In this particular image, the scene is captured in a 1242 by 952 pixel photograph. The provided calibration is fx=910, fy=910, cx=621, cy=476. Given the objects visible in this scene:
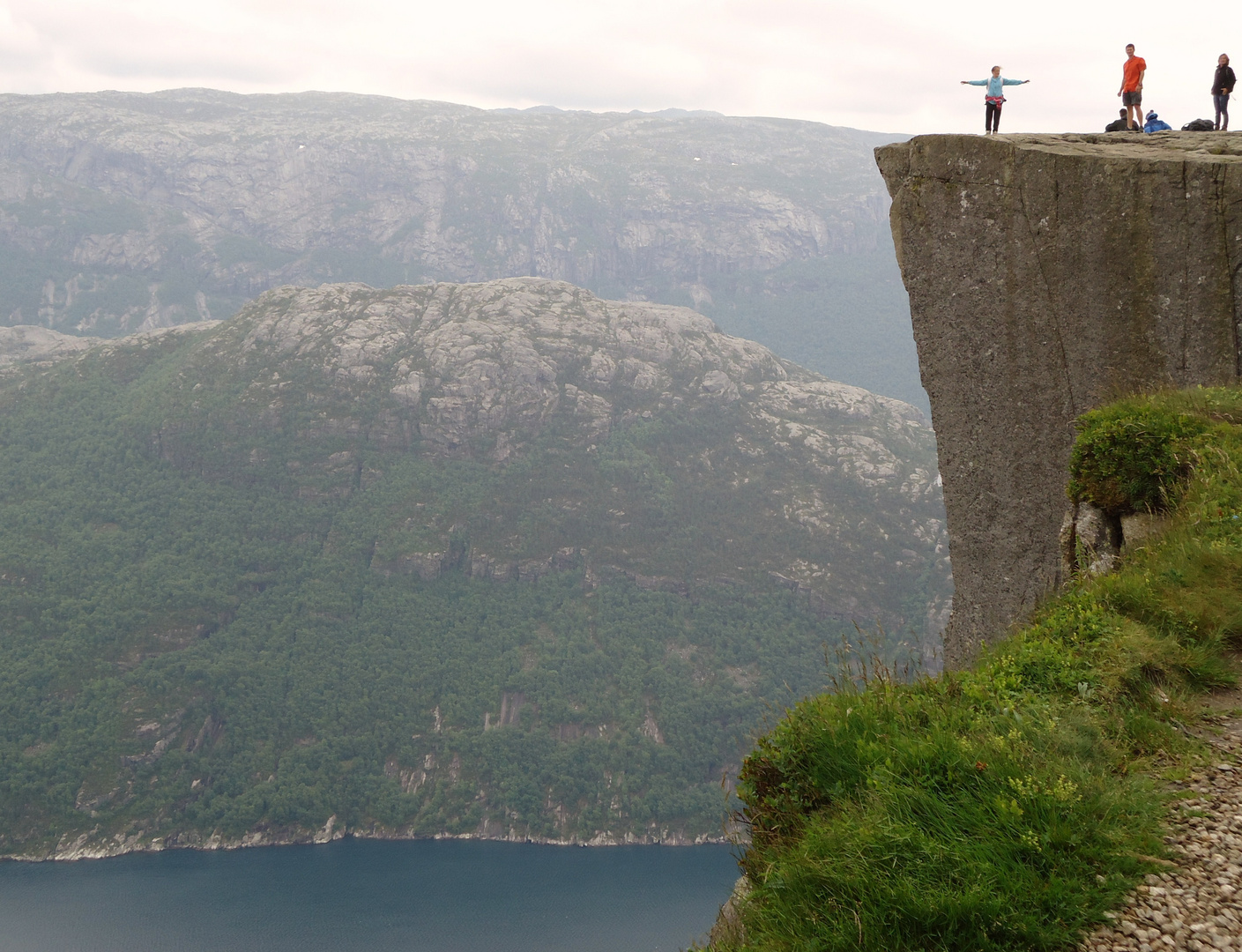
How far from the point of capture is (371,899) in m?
122

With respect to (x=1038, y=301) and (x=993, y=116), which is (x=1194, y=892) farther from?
(x=993, y=116)

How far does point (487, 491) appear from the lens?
655 ft

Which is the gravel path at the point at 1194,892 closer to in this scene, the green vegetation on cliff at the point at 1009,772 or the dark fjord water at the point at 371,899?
the green vegetation on cliff at the point at 1009,772

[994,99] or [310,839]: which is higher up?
[994,99]

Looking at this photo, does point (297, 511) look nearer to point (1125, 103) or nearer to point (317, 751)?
point (317, 751)

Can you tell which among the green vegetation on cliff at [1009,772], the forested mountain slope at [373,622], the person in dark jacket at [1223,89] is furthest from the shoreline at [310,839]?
the green vegetation on cliff at [1009,772]

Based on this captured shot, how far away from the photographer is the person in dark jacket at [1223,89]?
1600 cm

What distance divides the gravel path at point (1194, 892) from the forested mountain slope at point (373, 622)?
140 m

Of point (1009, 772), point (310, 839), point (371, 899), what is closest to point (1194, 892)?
point (1009, 772)

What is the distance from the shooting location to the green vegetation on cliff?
4.44 meters

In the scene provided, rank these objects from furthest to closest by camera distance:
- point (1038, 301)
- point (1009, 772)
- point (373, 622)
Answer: point (373, 622) → point (1038, 301) → point (1009, 772)

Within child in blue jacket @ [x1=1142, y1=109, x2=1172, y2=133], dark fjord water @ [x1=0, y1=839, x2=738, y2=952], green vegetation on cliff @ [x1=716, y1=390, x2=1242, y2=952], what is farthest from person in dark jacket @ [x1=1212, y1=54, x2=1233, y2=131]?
dark fjord water @ [x1=0, y1=839, x2=738, y2=952]

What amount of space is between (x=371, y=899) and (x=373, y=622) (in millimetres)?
60582

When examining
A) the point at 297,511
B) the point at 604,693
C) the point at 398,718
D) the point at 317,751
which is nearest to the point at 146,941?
the point at 317,751
